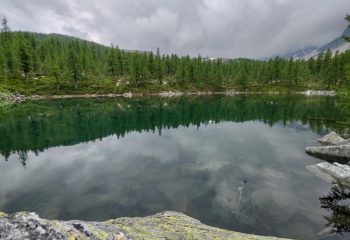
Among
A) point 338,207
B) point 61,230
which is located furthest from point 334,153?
point 61,230

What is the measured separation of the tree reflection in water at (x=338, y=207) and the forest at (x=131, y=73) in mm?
112873

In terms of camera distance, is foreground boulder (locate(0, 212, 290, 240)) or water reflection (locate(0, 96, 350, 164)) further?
water reflection (locate(0, 96, 350, 164))

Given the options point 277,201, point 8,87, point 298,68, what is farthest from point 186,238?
point 298,68

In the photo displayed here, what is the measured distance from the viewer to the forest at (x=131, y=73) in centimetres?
12656

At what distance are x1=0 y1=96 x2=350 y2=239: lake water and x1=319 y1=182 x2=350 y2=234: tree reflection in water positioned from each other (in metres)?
0.51

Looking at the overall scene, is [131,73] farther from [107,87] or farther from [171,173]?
[171,173]

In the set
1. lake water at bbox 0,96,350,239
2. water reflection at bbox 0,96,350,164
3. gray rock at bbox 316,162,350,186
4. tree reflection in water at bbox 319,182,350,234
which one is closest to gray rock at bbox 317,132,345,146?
lake water at bbox 0,96,350,239

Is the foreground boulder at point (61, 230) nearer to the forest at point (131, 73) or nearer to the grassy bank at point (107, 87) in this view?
the grassy bank at point (107, 87)

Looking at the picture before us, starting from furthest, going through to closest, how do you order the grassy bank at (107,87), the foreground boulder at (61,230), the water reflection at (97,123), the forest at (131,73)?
the forest at (131,73), the grassy bank at (107,87), the water reflection at (97,123), the foreground boulder at (61,230)

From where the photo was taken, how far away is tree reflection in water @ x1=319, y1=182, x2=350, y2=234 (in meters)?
16.7

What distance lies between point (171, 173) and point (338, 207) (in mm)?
15832

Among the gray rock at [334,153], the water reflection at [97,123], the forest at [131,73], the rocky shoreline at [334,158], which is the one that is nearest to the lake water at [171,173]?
the water reflection at [97,123]

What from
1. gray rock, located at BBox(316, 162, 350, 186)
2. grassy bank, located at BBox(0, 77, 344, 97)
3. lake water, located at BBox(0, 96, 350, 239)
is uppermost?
grassy bank, located at BBox(0, 77, 344, 97)

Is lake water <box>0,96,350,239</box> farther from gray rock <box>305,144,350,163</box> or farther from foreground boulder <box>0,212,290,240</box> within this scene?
foreground boulder <box>0,212,290,240</box>
